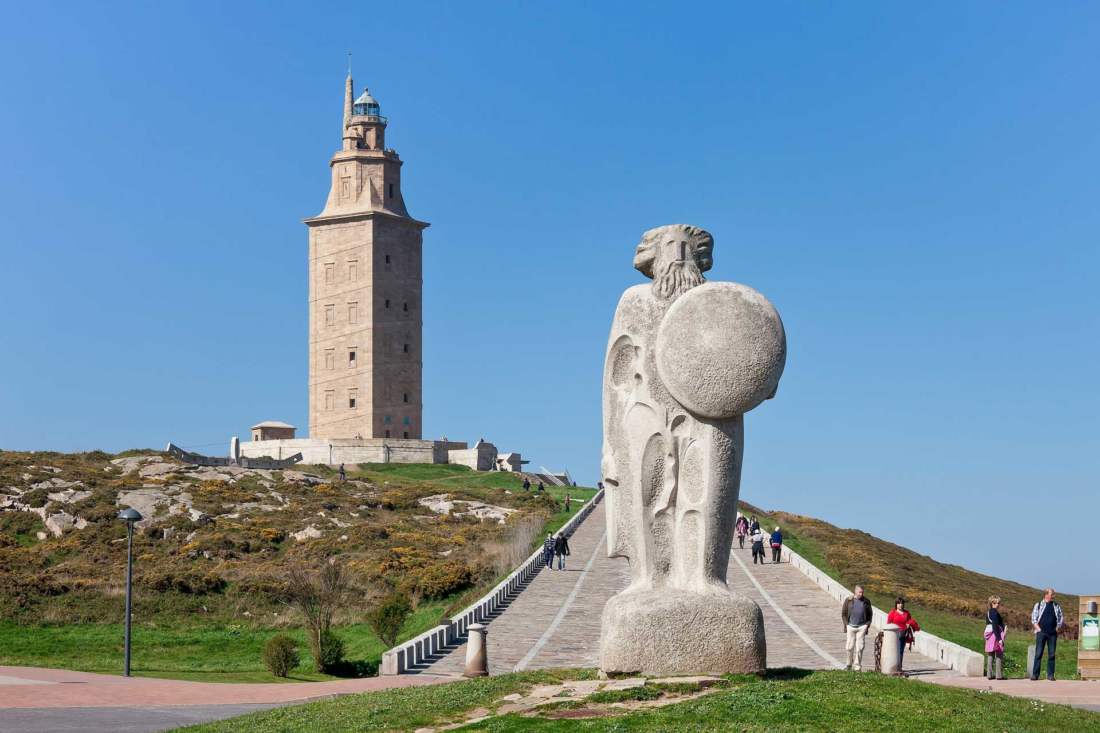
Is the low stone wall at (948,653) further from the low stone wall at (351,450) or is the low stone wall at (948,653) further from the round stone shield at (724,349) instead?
the low stone wall at (351,450)

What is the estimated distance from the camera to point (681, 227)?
1428 centimetres

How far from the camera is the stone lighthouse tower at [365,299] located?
3465 inches

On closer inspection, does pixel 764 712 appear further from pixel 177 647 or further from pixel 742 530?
pixel 742 530

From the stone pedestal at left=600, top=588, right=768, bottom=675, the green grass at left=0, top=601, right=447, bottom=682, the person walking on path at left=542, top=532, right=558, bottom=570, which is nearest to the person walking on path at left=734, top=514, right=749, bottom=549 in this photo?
the person walking on path at left=542, top=532, right=558, bottom=570

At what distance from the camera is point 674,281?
14102 millimetres

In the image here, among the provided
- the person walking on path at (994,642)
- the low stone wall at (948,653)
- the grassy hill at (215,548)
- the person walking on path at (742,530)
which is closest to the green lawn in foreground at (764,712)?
the person walking on path at (994,642)

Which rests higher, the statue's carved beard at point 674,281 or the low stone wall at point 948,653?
the statue's carved beard at point 674,281

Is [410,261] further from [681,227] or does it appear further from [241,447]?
[681,227]

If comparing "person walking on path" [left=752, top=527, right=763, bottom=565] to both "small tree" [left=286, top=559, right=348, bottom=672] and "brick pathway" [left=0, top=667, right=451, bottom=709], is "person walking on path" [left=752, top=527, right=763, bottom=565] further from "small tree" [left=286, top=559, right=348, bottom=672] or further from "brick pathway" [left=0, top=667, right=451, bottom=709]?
"brick pathway" [left=0, top=667, right=451, bottom=709]

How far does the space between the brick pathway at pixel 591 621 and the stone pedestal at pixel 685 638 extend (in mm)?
6895

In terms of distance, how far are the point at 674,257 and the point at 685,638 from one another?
3.52m

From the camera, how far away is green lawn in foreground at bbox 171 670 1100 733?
11.7 metres

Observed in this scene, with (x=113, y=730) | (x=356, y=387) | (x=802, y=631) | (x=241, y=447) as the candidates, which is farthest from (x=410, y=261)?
(x=113, y=730)

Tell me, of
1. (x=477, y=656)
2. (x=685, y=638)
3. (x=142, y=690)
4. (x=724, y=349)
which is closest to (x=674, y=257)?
(x=724, y=349)
